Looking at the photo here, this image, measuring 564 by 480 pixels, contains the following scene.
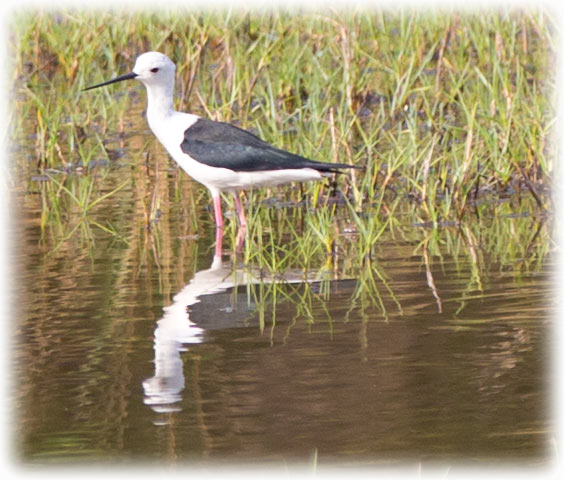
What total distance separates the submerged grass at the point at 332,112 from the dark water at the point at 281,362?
0.49 m

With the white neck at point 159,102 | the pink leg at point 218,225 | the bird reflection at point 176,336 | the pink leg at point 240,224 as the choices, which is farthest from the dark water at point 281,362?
the white neck at point 159,102

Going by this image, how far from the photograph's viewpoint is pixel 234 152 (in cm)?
719

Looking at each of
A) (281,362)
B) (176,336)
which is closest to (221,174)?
(176,336)

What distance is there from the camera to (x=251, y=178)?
719 cm

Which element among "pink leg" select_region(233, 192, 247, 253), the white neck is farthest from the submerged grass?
the white neck

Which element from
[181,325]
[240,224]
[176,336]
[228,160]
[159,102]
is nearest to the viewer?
[176,336]

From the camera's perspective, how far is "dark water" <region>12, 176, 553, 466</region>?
3.92m

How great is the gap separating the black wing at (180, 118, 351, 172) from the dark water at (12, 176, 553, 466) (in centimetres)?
79

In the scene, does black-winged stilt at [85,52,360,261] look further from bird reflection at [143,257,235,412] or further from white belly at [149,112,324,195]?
bird reflection at [143,257,235,412]

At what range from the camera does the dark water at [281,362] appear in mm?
3920

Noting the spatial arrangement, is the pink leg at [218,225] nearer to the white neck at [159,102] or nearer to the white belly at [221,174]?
the white belly at [221,174]

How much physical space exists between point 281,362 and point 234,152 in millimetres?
2700

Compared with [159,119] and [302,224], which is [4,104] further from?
[302,224]

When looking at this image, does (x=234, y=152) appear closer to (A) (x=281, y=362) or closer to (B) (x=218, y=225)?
(B) (x=218, y=225)
